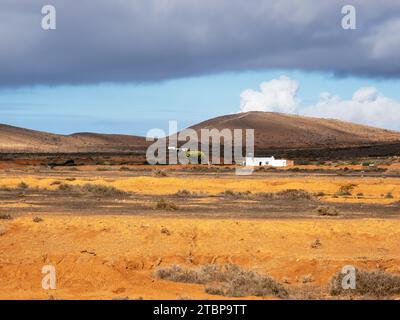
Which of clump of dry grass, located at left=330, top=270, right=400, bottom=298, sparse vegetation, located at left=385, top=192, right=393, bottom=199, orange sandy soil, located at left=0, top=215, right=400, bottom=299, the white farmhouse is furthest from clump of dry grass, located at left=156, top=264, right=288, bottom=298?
the white farmhouse

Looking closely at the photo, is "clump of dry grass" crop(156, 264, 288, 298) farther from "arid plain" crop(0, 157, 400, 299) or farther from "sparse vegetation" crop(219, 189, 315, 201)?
"sparse vegetation" crop(219, 189, 315, 201)

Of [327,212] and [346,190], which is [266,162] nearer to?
[346,190]

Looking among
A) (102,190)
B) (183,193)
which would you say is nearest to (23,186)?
(102,190)

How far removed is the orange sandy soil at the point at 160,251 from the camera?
15.9 meters

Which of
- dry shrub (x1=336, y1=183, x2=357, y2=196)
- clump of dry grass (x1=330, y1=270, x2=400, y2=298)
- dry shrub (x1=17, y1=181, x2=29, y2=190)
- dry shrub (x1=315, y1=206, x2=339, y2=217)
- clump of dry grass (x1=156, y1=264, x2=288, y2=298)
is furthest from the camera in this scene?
dry shrub (x1=17, y1=181, x2=29, y2=190)

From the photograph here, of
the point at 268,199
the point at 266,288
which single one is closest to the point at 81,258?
the point at 266,288

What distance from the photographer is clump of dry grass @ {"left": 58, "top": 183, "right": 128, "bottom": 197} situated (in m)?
41.6

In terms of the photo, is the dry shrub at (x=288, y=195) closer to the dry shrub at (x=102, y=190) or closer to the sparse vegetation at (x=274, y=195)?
the sparse vegetation at (x=274, y=195)

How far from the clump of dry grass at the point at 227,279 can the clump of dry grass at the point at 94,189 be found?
2395 cm

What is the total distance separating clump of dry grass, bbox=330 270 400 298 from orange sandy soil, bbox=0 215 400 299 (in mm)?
1704

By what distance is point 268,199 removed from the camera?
1578 inches

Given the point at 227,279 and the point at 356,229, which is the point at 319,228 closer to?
the point at 356,229
